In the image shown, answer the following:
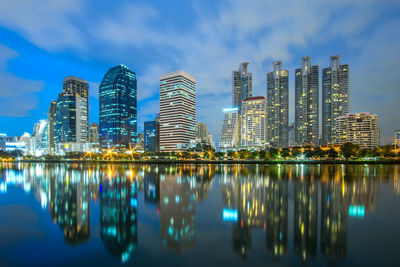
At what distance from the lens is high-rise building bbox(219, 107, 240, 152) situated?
620ft

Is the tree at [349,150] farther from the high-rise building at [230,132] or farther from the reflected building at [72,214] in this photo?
the reflected building at [72,214]

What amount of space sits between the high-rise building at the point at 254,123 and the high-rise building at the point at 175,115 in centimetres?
5052

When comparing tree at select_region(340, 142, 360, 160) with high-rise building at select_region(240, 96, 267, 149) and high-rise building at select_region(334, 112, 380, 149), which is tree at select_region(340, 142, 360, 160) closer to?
high-rise building at select_region(240, 96, 267, 149)

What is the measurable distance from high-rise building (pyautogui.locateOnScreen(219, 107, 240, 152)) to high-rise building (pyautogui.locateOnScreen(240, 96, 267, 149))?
21.0 ft

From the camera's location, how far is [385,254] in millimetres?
9750

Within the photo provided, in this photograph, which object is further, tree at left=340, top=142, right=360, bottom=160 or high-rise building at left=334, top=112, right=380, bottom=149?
high-rise building at left=334, top=112, right=380, bottom=149

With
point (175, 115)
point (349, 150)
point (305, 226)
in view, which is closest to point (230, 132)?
point (175, 115)

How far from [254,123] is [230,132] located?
73.6ft

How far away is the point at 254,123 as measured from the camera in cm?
18538

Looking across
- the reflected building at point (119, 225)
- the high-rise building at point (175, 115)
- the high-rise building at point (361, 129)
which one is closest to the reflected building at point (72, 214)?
the reflected building at point (119, 225)

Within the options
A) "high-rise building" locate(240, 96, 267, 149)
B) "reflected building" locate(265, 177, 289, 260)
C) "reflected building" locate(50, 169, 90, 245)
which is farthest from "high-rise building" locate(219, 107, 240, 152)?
"reflected building" locate(50, 169, 90, 245)

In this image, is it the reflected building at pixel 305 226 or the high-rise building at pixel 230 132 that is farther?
the high-rise building at pixel 230 132

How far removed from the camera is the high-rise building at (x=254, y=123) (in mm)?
182075

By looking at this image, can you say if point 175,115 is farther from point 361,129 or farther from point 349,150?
point 361,129
